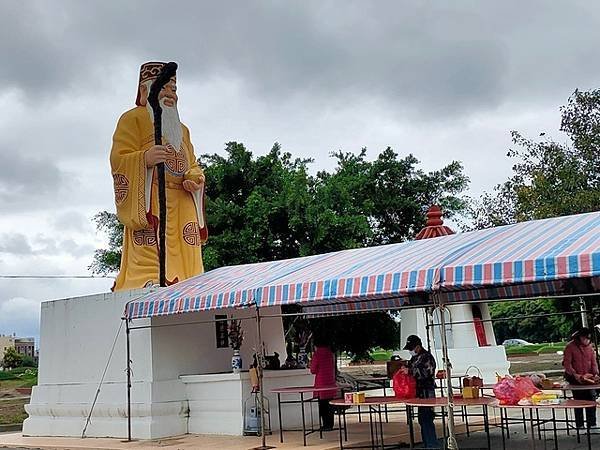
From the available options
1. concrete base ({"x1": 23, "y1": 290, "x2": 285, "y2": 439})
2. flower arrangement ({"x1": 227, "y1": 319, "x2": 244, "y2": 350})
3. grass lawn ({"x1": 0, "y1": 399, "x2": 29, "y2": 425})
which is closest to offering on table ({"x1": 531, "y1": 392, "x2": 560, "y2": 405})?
concrete base ({"x1": 23, "y1": 290, "x2": 285, "y2": 439})

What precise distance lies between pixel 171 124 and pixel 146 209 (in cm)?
181

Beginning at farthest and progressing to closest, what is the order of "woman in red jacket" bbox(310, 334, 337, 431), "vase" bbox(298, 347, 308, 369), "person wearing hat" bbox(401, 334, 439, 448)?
"vase" bbox(298, 347, 308, 369), "woman in red jacket" bbox(310, 334, 337, 431), "person wearing hat" bbox(401, 334, 439, 448)

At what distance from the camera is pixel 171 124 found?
50.8ft

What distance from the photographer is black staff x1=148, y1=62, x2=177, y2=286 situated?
48.3 feet

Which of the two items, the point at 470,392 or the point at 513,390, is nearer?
the point at 513,390

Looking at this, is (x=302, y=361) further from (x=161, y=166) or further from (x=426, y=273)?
(x=426, y=273)

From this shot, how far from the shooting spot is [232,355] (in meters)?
14.5

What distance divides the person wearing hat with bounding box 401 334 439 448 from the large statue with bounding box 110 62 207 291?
5.98 m

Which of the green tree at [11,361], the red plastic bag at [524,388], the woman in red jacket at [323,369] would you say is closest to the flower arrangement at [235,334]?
the woman in red jacket at [323,369]

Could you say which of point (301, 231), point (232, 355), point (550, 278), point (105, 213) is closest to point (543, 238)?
point (550, 278)

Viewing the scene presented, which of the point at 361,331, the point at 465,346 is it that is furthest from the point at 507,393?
the point at 361,331

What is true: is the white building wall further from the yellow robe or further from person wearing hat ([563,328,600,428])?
person wearing hat ([563,328,600,428])

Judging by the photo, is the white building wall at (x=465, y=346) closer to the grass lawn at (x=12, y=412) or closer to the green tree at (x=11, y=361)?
the grass lawn at (x=12, y=412)

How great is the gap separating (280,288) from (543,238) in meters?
3.42
